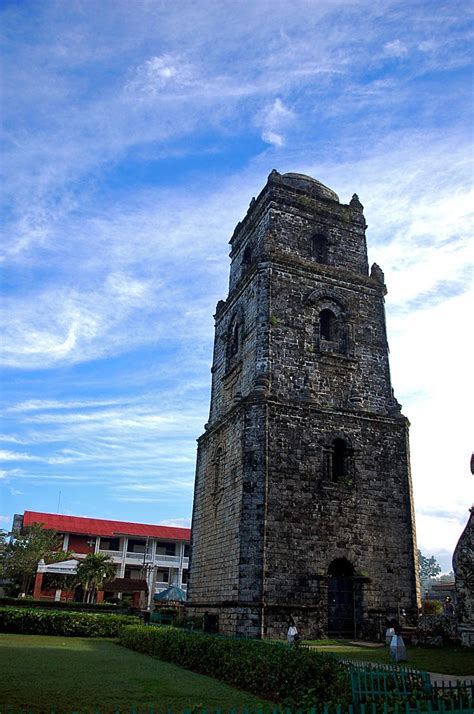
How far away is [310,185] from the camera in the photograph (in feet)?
78.8

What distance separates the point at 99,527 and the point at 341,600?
3504 cm

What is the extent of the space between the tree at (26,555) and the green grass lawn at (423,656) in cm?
2976

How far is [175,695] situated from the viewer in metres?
9.10

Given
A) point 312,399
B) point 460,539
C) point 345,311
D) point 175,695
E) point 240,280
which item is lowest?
point 175,695

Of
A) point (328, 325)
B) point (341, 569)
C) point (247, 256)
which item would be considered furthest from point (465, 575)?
point (247, 256)

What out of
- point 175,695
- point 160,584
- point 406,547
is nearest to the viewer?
point 175,695

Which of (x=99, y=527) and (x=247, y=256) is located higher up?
(x=247, y=256)

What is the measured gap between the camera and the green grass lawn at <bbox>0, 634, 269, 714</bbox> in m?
8.12

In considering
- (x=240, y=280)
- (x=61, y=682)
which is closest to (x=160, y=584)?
(x=240, y=280)

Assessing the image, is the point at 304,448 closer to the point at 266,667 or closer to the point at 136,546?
the point at 266,667

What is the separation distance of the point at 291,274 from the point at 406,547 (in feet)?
33.7

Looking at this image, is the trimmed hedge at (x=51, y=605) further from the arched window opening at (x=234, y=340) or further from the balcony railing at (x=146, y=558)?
the balcony railing at (x=146, y=558)

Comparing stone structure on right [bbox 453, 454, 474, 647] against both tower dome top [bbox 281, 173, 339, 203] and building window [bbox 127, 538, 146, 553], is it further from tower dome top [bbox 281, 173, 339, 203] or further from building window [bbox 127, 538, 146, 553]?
building window [bbox 127, 538, 146, 553]

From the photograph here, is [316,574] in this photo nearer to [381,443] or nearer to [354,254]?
[381,443]
